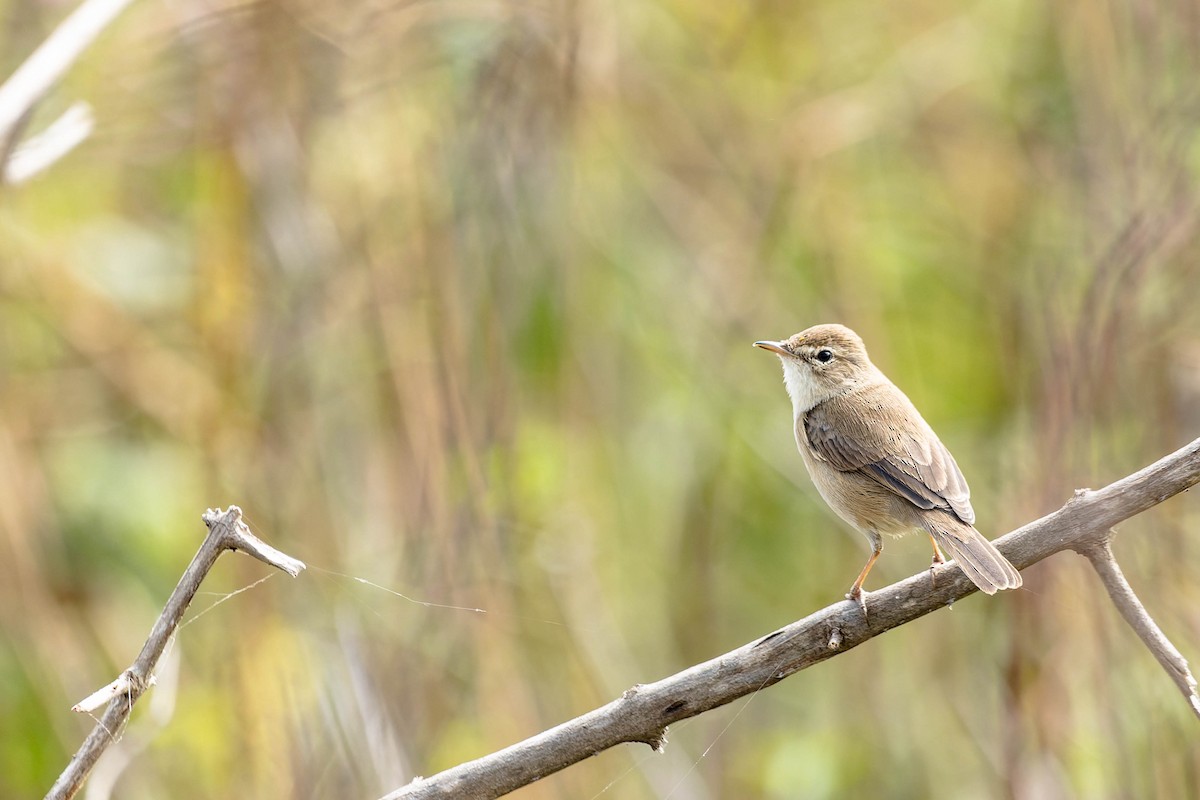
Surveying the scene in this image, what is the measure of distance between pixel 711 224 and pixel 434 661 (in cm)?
248

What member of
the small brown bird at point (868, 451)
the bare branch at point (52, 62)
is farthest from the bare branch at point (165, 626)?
the small brown bird at point (868, 451)

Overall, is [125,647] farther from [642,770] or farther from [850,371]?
[850,371]

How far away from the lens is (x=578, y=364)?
16.6 ft

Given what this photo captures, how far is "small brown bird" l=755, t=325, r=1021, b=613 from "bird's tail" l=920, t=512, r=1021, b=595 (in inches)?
0.4

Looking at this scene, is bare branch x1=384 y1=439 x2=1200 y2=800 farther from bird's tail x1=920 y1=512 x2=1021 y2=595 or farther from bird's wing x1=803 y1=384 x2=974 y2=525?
bird's wing x1=803 y1=384 x2=974 y2=525

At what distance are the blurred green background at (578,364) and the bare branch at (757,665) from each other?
1.55 meters

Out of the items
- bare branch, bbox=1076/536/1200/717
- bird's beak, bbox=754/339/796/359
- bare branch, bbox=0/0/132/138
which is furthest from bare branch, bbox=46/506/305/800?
bird's beak, bbox=754/339/796/359

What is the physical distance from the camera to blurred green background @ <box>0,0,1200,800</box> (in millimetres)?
4043

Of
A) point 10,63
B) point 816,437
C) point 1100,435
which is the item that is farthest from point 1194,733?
point 10,63

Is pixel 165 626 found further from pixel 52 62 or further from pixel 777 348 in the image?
pixel 777 348

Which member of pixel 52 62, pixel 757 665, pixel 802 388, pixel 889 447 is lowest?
pixel 757 665

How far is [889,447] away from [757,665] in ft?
4.96

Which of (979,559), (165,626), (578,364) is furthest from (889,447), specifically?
(165,626)

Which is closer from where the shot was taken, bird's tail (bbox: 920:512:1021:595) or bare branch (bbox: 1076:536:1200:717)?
bare branch (bbox: 1076:536:1200:717)
